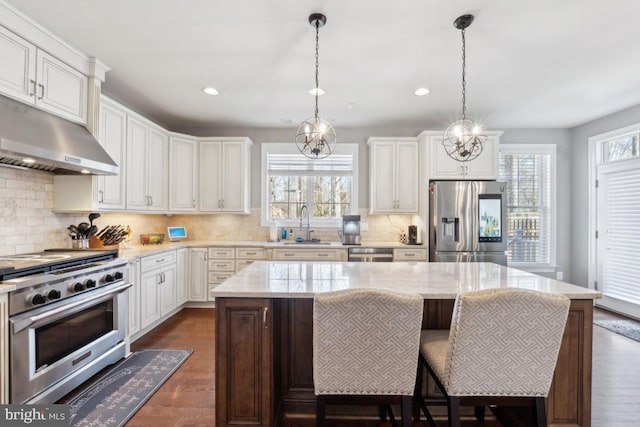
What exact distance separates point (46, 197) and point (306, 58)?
2.63 metres

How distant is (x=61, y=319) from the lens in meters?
2.04

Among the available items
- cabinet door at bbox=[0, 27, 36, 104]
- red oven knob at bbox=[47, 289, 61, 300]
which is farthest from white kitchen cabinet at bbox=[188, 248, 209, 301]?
cabinet door at bbox=[0, 27, 36, 104]

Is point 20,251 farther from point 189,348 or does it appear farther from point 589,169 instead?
point 589,169

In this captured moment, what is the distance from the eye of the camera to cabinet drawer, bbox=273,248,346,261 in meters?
3.95

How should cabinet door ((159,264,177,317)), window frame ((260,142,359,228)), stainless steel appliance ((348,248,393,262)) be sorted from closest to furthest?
1. cabinet door ((159,264,177,317))
2. stainless steel appliance ((348,248,393,262))
3. window frame ((260,142,359,228))

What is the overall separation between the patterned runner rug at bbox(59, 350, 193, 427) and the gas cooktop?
0.94m

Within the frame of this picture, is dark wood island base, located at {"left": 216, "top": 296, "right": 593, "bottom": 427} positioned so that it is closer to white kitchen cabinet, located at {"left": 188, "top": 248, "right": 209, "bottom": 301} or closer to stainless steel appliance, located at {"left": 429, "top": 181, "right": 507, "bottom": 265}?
stainless steel appliance, located at {"left": 429, "top": 181, "right": 507, "bottom": 265}

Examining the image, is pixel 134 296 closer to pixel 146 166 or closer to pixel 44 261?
pixel 44 261

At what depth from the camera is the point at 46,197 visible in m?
2.66

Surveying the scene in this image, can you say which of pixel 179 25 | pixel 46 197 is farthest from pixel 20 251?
pixel 179 25

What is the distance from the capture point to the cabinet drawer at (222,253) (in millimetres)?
4055

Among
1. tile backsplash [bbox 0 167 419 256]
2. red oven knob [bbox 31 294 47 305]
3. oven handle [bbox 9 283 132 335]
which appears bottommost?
oven handle [bbox 9 283 132 335]

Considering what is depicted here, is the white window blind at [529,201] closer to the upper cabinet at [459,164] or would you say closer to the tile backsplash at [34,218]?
the upper cabinet at [459,164]

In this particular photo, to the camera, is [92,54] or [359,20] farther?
[92,54]
